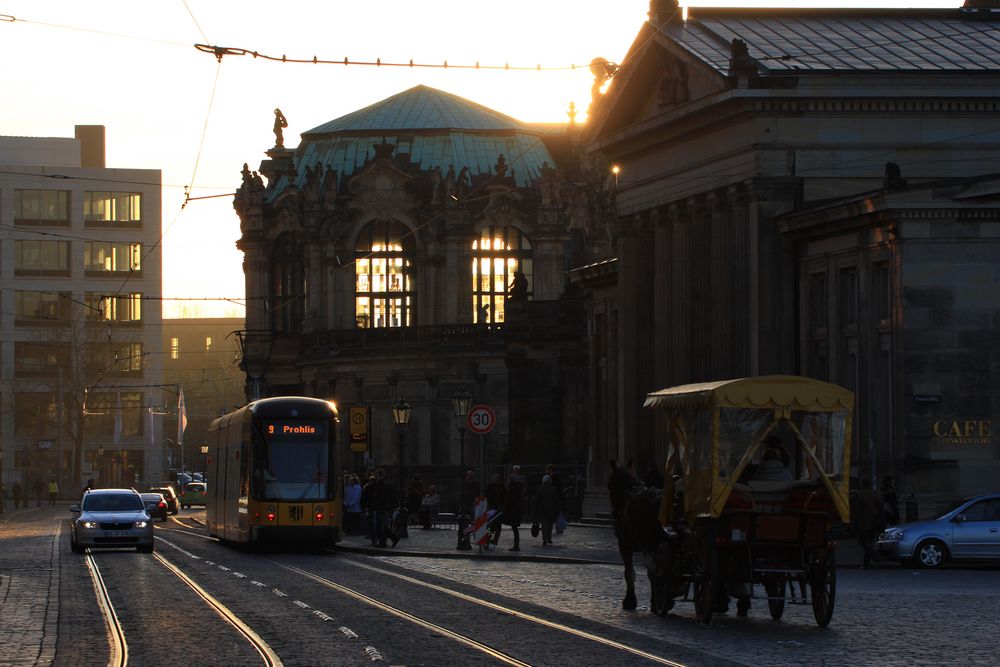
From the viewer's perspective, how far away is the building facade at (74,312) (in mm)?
114562

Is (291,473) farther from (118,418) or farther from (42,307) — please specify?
(42,307)

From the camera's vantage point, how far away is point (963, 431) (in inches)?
1639

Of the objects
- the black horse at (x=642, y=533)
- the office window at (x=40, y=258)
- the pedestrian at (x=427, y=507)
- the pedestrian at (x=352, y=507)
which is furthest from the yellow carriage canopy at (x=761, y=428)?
the office window at (x=40, y=258)

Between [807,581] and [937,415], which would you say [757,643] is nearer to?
[807,581]

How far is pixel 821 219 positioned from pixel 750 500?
2424 cm

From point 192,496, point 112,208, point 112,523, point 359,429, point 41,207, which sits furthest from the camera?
point 112,208

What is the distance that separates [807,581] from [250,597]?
28.7 ft

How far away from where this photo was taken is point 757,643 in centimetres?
1997

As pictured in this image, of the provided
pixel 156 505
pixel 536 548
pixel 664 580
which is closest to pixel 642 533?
pixel 664 580

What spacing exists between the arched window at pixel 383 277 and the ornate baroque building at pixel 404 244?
2.8 inches

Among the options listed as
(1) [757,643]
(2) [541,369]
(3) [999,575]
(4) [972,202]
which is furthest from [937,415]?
(2) [541,369]

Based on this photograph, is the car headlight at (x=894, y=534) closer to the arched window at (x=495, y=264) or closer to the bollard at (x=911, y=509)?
the bollard at (x=911, y=509)

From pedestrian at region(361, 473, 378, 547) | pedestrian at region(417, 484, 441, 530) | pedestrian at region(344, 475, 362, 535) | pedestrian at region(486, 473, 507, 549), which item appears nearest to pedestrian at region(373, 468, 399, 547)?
pedestrian at region(361, 473, 378, 547)

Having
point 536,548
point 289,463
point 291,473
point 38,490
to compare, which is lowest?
point 38,490
